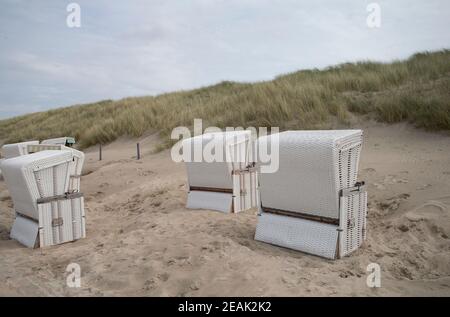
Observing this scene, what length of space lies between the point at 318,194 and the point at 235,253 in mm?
1101

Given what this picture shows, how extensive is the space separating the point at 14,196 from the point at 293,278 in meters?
4.46

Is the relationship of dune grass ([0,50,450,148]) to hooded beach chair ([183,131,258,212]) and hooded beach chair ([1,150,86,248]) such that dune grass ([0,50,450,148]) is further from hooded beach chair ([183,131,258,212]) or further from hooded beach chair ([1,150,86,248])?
hooded beach chair ([1,150,86,248])

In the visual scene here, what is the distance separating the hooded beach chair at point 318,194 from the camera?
13.8ft

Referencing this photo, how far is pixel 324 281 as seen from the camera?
140 inches

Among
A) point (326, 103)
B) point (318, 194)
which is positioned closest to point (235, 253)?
point (318, 194)

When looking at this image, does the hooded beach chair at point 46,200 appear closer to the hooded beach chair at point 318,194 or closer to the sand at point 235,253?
the sand at point 235,253

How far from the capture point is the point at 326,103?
11.8 m

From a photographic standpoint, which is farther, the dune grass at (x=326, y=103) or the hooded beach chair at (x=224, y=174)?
the dune grass at (x=326, y=103)

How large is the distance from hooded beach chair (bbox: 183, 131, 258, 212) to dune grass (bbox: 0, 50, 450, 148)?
15.9 ft

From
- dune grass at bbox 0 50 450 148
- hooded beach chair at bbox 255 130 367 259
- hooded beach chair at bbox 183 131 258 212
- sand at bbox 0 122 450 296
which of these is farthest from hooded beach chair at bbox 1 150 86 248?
dune grass at bbox 0 50 450 148

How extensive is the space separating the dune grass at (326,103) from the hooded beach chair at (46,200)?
23.1 feet

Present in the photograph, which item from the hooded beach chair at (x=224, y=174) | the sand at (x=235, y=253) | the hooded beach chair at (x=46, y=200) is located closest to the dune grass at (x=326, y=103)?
the sand at (x=235, y=253)

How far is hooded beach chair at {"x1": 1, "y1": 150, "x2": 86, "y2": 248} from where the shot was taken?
5.29 metres
